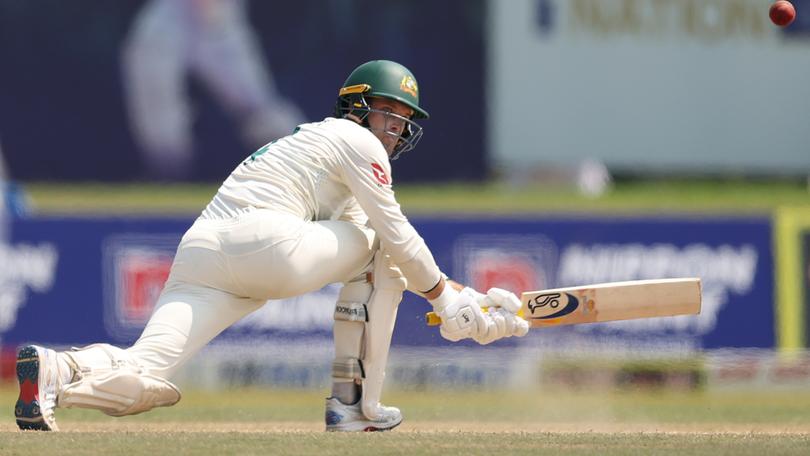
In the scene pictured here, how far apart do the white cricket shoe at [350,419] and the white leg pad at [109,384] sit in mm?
687

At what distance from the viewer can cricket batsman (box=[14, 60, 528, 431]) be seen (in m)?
5.14

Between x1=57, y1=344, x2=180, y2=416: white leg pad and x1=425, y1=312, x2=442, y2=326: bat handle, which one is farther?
x1=425, y1=312, x2=442, y2=326: bat handle

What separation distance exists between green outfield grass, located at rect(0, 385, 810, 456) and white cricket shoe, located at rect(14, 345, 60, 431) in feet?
0.28

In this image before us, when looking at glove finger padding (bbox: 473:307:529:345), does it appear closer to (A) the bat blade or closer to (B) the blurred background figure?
(A) the bat blade

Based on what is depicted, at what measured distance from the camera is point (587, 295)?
5.78m

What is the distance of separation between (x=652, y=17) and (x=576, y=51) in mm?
664

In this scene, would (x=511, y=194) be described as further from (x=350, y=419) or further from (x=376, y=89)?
(x=350, y=419)

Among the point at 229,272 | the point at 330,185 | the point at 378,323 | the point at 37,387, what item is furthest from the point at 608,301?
the point at 37,387

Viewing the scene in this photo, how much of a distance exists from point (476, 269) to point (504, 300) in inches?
152

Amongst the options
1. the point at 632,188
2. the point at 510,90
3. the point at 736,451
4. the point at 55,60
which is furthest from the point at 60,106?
the point at 736,451

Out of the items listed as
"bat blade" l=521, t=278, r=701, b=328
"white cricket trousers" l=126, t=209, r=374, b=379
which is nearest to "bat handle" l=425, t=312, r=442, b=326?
"bat blade" l=521, t=278, r=701, b=328

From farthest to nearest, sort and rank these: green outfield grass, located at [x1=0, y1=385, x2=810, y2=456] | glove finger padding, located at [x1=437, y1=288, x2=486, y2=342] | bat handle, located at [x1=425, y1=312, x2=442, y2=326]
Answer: bat handle, located at [x1=425, y1=312, x2=442, y2=326], glove finger padding, located at [x1=437, y1=288, x2=486, y2=342], green outfield grass, located at [x1=0, y1=385, x2=810, y2=456]

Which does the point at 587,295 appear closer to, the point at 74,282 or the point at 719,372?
the point at 719,372

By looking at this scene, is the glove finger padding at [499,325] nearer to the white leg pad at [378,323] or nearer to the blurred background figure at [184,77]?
the white leg pad at [378,323]
